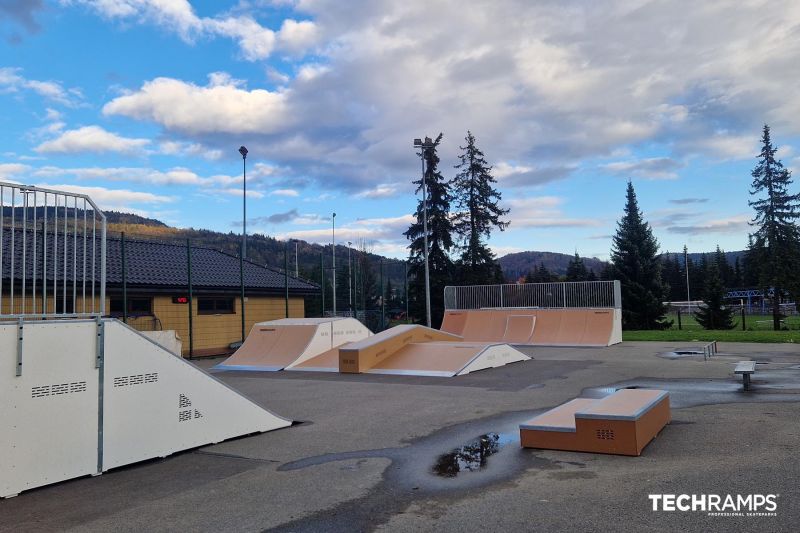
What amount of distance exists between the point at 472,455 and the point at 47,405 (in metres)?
4.48

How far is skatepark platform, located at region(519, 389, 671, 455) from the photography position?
6133 mm

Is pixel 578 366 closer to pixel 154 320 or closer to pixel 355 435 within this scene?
pixel 355 435

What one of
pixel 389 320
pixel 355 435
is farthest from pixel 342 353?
pixel 389 320

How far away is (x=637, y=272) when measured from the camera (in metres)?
40.1

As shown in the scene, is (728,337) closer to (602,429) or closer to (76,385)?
(602,429)

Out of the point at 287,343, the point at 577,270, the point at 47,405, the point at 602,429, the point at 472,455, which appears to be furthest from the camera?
the point at 577,270

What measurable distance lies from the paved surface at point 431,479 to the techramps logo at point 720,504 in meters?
0.09

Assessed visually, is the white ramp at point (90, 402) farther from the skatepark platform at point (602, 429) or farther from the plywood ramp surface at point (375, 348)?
the plywood ramp surface at point (375, 348)

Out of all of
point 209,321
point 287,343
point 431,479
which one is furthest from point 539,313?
point 431,479

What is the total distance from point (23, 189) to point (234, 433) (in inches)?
153

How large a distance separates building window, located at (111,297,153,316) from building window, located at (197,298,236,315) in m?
2.10

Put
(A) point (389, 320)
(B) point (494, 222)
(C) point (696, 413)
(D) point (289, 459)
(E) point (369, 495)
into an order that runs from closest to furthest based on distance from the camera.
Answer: (E) point (369, 495), (D) point (289, 459), (C) point (696, 413), (A) point (389, 320), (B) point (494, 222)

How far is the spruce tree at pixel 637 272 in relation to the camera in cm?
3897

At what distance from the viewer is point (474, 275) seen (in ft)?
132
